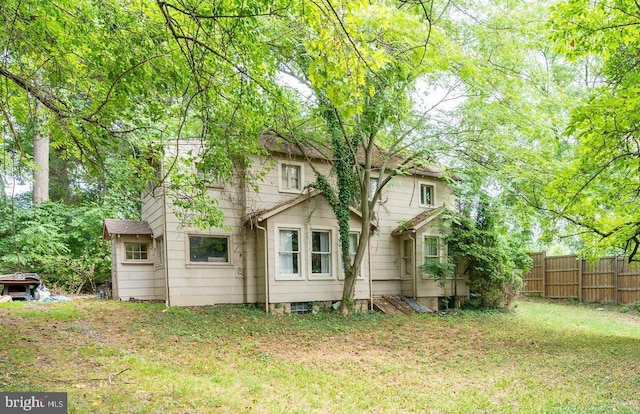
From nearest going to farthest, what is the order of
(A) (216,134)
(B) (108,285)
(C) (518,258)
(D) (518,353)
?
1. (A) (216,134)
2. (D) (518,353)
3. (B) (108,285)
4. (C) (518,258)

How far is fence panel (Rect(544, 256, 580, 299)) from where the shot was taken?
59.7ft

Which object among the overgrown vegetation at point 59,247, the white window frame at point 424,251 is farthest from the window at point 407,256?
the overgrown vegetation at point 59,247

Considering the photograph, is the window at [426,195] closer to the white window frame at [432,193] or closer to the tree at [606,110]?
the white window frame at [432,193]

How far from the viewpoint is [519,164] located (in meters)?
11.9

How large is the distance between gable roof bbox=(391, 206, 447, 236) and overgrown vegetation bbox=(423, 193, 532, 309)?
0.29 m

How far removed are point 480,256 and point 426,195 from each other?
3173 mm

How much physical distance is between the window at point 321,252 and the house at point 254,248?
0.03 metres

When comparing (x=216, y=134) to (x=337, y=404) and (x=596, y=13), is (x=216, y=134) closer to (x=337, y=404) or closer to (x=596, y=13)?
(x=337, y=404)

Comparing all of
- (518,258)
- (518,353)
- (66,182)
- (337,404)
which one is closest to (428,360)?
(518,353)

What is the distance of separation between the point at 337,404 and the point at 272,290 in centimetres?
716

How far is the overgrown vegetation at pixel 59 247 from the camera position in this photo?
1591cm

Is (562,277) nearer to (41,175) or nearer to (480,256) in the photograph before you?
(480,256)

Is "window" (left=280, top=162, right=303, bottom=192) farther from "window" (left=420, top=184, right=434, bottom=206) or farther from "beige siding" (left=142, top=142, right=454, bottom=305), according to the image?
"window" (left=420, top=184, right=434, bottom=206)

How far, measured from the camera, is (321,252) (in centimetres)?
1346
